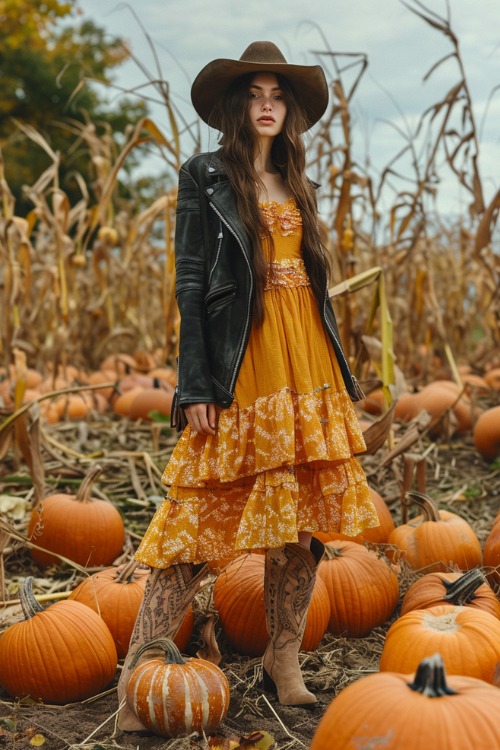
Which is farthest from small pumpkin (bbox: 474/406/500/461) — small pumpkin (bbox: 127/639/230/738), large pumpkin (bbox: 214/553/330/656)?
small pumpkin (bbox: 127/639/230/738)

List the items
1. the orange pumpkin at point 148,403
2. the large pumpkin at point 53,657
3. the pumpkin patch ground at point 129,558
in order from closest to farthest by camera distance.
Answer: the pumpkin patch ground at point 129,558 < the large pumpkin at point 53,657 < the orange pumpkin at point 148,403

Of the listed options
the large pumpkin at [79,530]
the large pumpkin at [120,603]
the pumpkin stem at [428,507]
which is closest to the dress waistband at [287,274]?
the large pumpkin at [120,603]

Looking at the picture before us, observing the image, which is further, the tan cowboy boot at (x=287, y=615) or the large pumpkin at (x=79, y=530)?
the large pumpkin at (x=79, y=530)

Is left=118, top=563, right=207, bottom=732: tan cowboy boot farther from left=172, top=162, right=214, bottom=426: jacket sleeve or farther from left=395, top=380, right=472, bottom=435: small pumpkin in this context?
left=395, top=380, right=472, bottom=435: small pumpkin

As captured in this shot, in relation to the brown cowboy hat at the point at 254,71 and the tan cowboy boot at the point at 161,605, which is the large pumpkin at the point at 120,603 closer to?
the tan cowboy boot at the point at 161,605

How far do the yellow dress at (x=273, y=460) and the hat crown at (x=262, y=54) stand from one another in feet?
1.41

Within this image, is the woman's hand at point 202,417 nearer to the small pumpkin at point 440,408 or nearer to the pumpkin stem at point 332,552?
the pumpkin stem at point 332,552

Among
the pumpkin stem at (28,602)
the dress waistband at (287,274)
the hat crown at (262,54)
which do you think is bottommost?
the pumpkin stem at (28,602)

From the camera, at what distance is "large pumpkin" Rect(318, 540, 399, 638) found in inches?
111

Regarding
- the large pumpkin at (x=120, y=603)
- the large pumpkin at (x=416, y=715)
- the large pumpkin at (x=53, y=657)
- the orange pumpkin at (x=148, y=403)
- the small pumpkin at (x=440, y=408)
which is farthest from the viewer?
the orange pumpkin at (x=148, y=403)

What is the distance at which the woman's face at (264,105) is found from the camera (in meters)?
2.33

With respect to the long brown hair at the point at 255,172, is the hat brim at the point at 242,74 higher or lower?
higher

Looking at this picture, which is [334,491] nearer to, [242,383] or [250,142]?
[242,383]

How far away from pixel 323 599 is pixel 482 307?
5.38 meters
